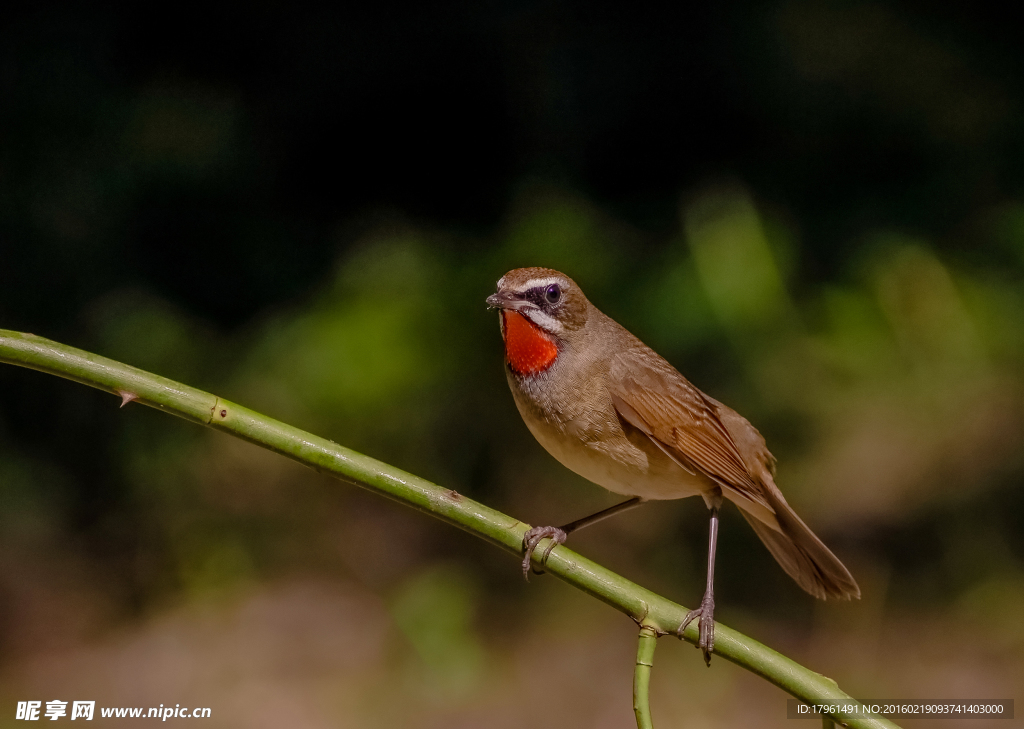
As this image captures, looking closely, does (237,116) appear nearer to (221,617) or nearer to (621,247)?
(621,247)

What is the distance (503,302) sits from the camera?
7.51ft

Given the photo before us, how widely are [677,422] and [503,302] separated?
2.12ft

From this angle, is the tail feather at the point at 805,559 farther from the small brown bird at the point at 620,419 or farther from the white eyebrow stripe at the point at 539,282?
the white eyebrow stripe at the point at 539,282

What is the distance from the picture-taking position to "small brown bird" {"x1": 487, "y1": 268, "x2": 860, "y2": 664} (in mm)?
2477

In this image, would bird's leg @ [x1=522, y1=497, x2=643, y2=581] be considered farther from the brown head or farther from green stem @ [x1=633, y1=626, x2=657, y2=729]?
the brown head

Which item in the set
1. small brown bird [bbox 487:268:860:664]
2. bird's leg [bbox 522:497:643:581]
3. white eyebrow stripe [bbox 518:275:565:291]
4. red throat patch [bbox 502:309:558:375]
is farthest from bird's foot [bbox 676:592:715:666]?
white eyebrow stripe [bbox 518:275:565:291]

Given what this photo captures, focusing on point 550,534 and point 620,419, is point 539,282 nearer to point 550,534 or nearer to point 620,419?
point 620,419

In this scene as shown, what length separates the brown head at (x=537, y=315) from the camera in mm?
2395

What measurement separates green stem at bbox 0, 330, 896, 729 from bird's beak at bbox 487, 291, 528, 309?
1.88 ft

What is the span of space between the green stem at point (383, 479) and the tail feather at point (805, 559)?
0.94 m

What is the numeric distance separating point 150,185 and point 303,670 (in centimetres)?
281

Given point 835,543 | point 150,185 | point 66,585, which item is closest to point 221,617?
point 66,585

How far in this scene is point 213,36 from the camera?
5.75 meters

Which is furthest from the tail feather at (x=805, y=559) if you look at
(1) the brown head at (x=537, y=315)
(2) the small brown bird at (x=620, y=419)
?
(1) the brown head at (x=537, y=315)
